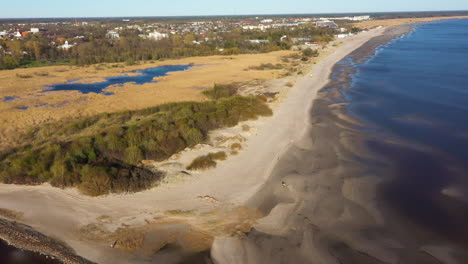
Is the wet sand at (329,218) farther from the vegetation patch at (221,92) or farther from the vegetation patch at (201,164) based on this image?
the vegetation patch at (221,92)

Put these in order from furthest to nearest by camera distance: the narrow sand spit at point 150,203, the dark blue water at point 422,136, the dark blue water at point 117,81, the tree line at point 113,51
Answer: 1. the tree line at point 113,51
2. the dark blue water at point 117,81
3. the dark blue water at point 422,136
4. the narrow sand spit at point 150,203

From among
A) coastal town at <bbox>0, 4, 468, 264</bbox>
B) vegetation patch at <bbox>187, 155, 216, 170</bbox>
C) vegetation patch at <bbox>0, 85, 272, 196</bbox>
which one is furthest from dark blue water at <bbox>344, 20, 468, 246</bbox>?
vegetation patch at <bbox>0, 85, 272, 196</bbox>

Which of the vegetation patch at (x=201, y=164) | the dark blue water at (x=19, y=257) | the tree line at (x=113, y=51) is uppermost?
the tree line at (x=113, y=51)

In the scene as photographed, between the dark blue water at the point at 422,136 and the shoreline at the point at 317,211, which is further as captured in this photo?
the dark blue water at the point at 422,136

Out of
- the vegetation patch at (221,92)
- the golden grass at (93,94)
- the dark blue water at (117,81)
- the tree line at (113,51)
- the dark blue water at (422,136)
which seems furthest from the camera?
the tree line at (113,51)

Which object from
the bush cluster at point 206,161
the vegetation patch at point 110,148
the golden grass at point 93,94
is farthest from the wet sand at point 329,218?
the golden grass at point 93,94

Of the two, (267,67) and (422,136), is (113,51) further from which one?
(422,136)

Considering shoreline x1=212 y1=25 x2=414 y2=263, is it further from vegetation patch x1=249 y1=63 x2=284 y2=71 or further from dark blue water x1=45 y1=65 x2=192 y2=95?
vegetation patch x1=249 y1=63 x2=284 y2=71
